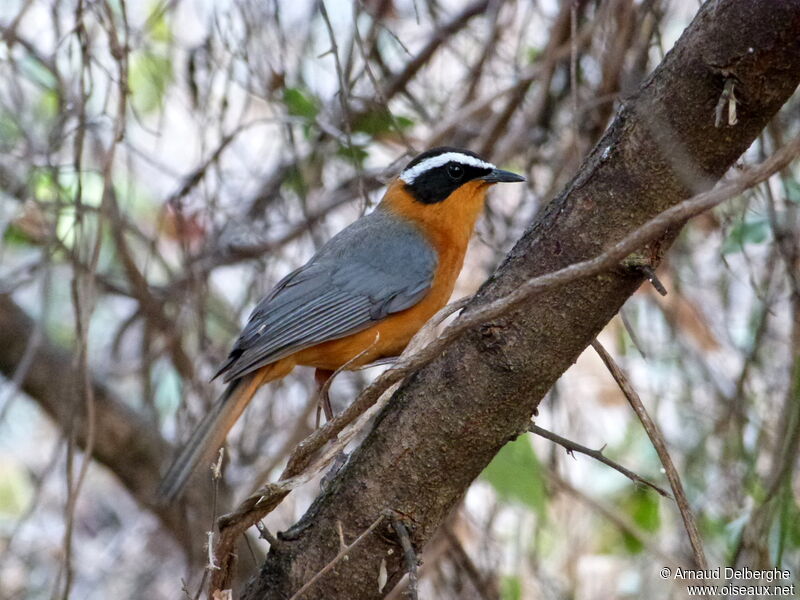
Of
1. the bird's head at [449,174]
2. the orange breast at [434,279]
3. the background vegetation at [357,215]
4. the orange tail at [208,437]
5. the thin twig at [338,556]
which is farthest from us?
the bird's head at [449,174]

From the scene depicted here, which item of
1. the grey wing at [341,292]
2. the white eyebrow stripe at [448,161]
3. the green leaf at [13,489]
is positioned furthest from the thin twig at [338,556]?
the green leaf at [13,489]

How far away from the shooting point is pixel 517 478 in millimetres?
3293

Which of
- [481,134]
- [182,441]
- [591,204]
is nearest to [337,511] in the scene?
[591,204]

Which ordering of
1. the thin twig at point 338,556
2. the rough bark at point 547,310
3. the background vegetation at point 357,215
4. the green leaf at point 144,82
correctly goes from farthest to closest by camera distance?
the green leaf at point 144,82, the background vegetation at point 357,215, the thin twig at point 338,556, the rough bark at point 547,310

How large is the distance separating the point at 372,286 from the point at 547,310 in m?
2.15

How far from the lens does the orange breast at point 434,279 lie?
4109mm

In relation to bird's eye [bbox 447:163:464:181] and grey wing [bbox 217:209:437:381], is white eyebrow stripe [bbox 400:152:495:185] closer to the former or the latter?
bird's eye [bbox 447:163:464:181]

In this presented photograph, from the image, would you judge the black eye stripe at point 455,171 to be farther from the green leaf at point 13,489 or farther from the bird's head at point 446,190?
the green leaf at point 13,489

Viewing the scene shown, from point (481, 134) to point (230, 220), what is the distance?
1362 millimetres

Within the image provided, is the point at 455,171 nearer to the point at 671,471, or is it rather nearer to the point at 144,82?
the point at 671,471

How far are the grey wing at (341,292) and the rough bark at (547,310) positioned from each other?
5.11ft

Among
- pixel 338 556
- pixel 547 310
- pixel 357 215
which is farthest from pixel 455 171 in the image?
pixel 338 556

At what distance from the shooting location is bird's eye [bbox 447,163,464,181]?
14.3 feet

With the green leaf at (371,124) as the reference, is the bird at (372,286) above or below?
below
